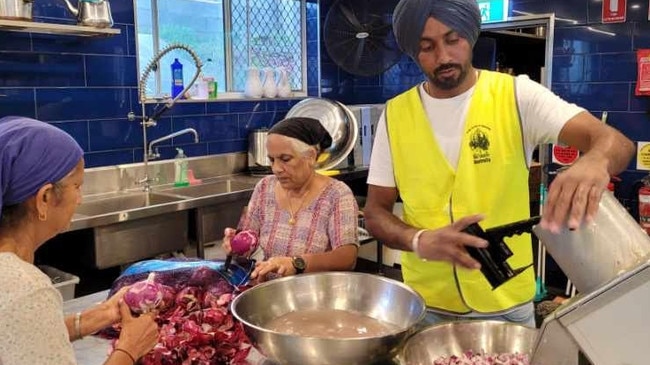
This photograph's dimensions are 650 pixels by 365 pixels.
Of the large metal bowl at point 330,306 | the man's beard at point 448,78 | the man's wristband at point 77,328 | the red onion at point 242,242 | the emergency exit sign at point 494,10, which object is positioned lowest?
the man's wristband at point 77,328

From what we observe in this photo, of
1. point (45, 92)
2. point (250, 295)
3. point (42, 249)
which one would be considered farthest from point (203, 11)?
point (250, 295)

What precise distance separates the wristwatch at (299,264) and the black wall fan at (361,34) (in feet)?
9.89

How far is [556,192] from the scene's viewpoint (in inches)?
41.5

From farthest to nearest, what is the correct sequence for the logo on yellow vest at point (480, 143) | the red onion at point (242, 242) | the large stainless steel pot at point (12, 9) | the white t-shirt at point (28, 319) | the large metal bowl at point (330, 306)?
the large stainless steel pot at point (12, 9) < the red onion at point (242, 242) < the logo on yellow vest at point (480, 143) < the large metal bowl at point (330, 306) < the white t-shirt at point (28, 319)

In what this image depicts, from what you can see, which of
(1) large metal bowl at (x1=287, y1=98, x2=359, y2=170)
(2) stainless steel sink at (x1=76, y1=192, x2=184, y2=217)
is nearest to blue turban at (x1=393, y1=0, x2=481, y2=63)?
(2) stainless steel sink at (x1=76, y1=192, x2=184, y2=217)

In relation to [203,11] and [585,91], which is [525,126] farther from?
[203,11]

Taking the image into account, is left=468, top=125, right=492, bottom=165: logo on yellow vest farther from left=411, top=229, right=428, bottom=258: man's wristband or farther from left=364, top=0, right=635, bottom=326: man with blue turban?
left=411, top=229, right=428, bottom=258: man's wristband

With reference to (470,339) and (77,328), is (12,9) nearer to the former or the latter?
(77,328)

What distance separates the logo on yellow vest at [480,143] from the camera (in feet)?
5.47

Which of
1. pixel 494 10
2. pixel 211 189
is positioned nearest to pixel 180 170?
pixel 211 189

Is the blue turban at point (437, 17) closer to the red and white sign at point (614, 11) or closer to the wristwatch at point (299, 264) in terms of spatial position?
the wristwatch at point (299, 264)

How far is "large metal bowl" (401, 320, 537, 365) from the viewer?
141 centimetres

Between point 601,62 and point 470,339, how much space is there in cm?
338

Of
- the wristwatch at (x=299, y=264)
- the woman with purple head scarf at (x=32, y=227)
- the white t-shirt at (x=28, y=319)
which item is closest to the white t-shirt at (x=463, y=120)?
the wristwatch at (x=299, y=264)
